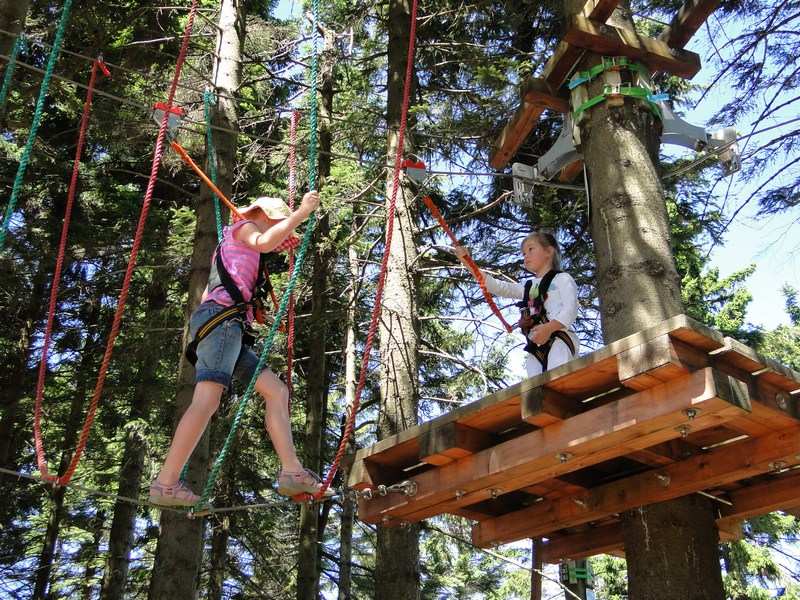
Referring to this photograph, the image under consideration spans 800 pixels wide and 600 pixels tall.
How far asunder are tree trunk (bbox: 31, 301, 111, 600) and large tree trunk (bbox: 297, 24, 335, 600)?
333cm

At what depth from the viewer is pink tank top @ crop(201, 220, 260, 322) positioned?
13.7ft

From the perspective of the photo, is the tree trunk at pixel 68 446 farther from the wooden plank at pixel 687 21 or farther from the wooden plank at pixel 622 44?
the wooden plank at pixel 687 21

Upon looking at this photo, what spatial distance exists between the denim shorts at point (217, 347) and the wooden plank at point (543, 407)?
4.55 ft

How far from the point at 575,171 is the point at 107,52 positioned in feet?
18.3

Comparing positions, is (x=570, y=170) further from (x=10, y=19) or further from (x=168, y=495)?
(x=10, y=19)

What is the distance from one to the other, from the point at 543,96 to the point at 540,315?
4.88 ft

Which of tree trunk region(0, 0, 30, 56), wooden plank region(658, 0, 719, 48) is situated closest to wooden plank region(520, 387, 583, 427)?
wooden plank region(658, 0, 719, 48)

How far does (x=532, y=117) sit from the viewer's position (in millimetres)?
5688

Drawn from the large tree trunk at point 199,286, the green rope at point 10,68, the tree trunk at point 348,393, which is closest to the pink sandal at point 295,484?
the large tree trunk at point 199,286

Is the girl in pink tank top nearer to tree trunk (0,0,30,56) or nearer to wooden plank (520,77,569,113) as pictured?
wooden plank (520,77,569,113)

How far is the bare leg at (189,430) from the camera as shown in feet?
12.9

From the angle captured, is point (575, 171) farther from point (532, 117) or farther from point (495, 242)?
point (495, 242)

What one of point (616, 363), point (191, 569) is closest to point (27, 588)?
point (191, 569)

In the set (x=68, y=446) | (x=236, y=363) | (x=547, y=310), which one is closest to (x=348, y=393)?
(x=68, y=446)
